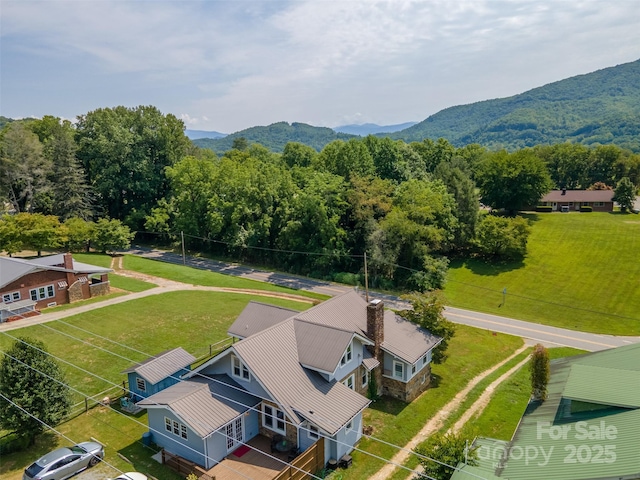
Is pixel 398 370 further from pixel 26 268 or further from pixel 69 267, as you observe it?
pixel 26 268

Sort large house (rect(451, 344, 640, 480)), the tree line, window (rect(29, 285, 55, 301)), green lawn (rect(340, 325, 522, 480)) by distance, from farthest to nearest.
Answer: the tree line, window (rect(29, 285, 55, 301)), green lawn (rect(340, 325, 522, 480)), large house (rect(451, 344, 640, 480))

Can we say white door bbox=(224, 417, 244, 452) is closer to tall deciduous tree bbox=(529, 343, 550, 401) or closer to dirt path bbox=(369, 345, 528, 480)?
dirt path bbox=(369, 345, 528, 480)

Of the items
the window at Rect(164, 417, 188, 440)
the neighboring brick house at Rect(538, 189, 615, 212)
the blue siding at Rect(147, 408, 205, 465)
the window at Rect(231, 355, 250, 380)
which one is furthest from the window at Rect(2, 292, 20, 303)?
the neighboring brick house at Rect(538, 189, 615, 212)

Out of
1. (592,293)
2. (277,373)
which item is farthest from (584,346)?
(277,373)

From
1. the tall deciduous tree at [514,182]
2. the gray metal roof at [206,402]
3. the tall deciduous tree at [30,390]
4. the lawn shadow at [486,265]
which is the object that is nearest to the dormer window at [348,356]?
the gray metal roof at [206,402]

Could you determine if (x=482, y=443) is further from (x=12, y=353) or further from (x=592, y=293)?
(x=592, y=293)

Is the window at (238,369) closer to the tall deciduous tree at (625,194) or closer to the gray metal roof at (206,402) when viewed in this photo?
the gray metal roof at (206,402)
